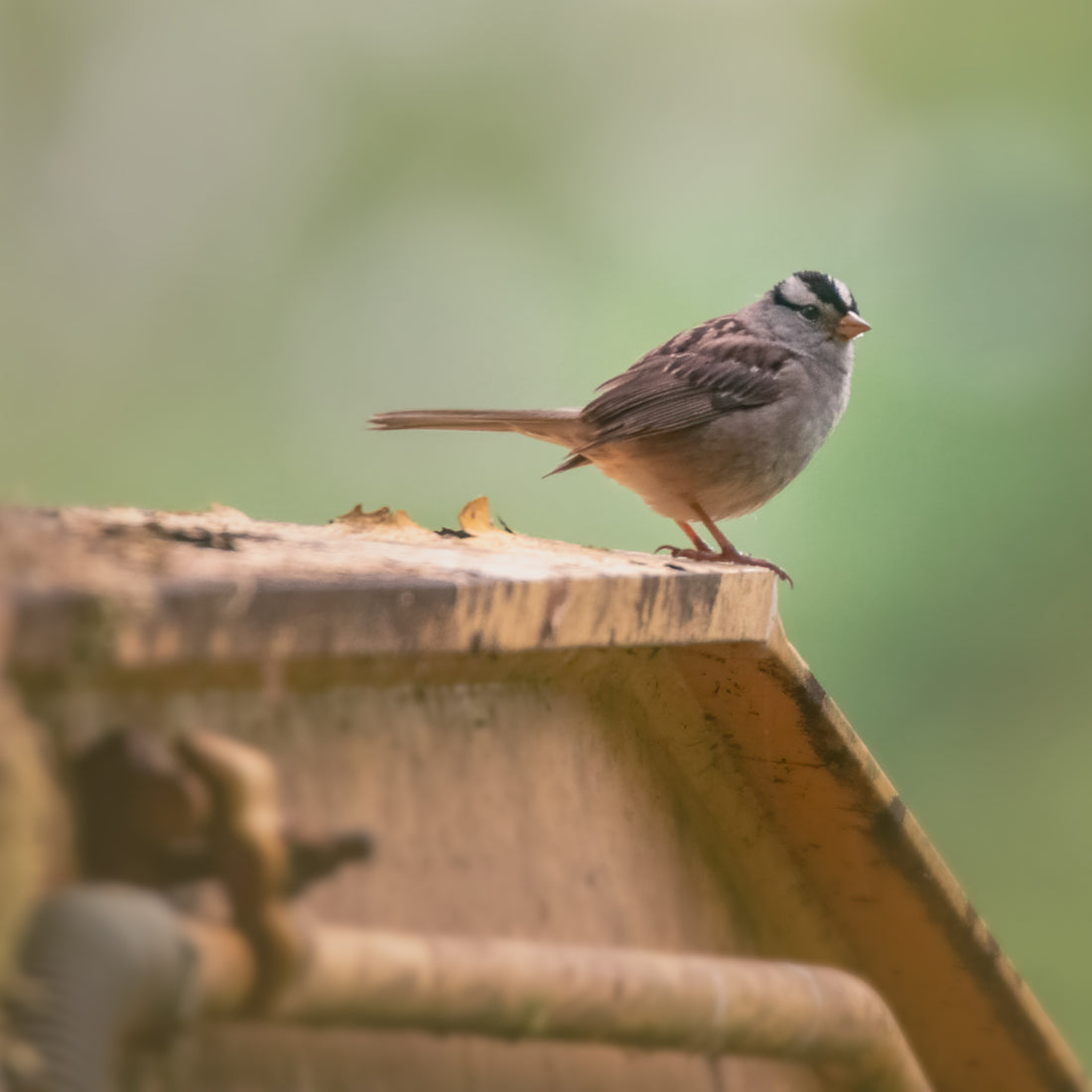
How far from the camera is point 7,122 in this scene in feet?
15.7

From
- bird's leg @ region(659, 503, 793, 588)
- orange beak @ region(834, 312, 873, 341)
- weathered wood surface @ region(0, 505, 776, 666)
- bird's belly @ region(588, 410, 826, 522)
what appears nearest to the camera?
weathered wood surface @ region(0, 505, 776, 666)

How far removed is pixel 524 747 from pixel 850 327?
92.2 inches

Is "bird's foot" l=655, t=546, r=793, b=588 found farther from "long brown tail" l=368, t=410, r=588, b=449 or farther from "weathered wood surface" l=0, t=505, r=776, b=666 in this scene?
"weathered wood surface" l=0, t=505, r=776, b=666

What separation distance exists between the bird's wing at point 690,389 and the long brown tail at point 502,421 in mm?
58

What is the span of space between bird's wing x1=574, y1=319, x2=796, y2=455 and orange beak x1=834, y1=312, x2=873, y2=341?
0.16m

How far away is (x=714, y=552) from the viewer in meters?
2.96

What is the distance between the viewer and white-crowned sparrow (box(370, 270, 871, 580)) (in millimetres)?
3260

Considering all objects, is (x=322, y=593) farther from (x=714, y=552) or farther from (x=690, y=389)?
(x=690, y=389)

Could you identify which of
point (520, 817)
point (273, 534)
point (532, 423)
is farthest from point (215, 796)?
point (532, 423)

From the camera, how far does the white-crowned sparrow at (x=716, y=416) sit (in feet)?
10.7

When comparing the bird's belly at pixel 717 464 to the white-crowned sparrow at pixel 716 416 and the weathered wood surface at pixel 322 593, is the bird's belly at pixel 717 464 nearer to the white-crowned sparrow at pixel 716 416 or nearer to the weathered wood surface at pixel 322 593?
the white-crowned sparrow at pixel 716 416

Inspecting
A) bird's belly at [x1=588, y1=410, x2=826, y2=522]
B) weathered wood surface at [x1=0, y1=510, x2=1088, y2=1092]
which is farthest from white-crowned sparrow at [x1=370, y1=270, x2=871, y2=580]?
weathered wood surface at [x1=0, y1=510, x2=1088, y2=1092]

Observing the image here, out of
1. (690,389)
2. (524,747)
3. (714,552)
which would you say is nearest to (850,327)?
(690,389)

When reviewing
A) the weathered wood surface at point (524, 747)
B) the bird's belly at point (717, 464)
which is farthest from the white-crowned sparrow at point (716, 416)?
the weathered wood surface at point (524, 747)
